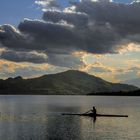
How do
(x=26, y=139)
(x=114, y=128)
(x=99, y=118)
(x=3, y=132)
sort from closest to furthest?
1. (x=26, y=139)
2. (x=3, y=132)
3. (x=114, y=128)
4. (x=99, y=118)

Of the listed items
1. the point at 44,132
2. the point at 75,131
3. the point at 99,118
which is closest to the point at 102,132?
the point at 75,131

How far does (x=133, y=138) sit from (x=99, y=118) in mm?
46469

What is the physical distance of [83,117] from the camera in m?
Answer: 128

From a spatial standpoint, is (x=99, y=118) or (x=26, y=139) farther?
(x=99, y=118)

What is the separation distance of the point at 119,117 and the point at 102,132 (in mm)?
39838

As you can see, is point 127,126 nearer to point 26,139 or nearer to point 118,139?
point 118,139

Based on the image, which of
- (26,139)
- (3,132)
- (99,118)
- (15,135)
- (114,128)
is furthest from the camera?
(99,118)

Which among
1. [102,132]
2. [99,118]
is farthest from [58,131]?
[99,118]

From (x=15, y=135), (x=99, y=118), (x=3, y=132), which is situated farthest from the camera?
(x=99, y=118)

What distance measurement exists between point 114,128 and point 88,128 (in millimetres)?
6556

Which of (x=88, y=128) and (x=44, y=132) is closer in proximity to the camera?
(x=44, y=132)

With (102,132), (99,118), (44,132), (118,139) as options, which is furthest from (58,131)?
(99,118)

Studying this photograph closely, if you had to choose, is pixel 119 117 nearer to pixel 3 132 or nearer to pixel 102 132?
pixel 102 132

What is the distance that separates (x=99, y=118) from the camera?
125 metres
